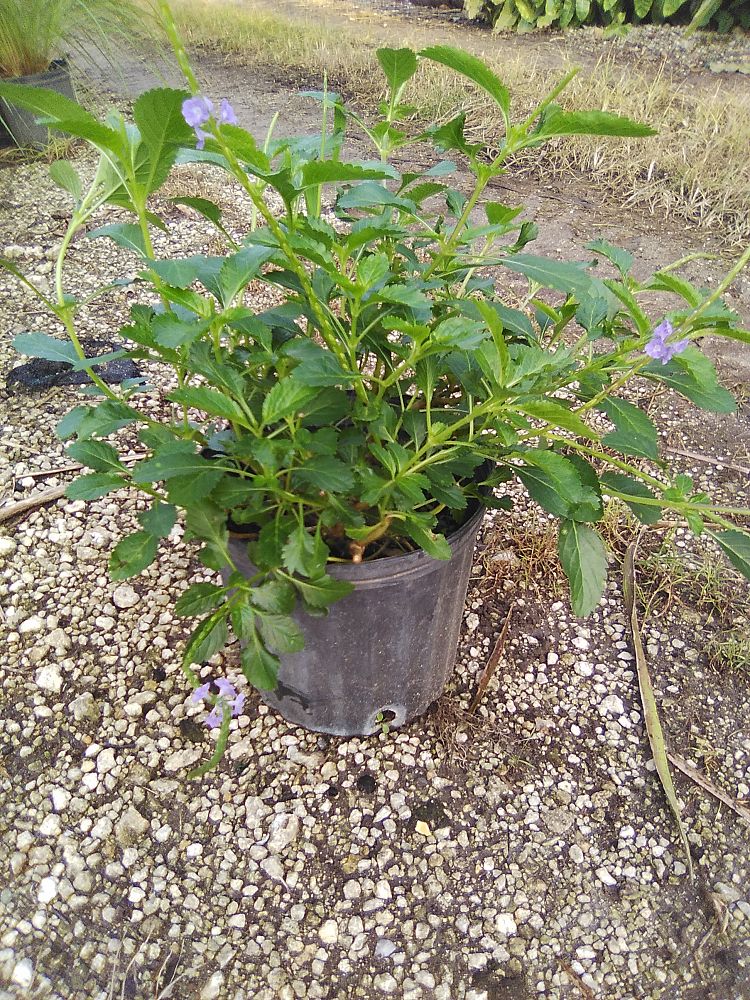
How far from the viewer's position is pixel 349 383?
36.8 inches

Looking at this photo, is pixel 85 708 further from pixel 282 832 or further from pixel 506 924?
pixel 506 924

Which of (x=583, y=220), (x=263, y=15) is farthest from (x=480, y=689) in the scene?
(x=263, y=15)

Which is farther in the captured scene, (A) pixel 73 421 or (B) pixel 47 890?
(B) pixel 47 890

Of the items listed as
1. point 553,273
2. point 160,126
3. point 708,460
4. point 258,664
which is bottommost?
point 708,460

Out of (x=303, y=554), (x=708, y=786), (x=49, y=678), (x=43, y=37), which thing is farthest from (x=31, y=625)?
(x=43, y=37)

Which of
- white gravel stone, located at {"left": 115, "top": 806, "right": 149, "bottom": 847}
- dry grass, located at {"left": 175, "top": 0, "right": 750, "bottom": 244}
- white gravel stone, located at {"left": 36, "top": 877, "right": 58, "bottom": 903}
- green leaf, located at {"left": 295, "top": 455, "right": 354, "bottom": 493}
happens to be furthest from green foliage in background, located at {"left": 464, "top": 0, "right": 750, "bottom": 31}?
white gravel stone, located at {"left": 36, "top": 877, "right": 58, "bottom": 903}

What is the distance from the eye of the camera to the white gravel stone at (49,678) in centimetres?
145

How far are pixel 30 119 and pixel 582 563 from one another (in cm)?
363

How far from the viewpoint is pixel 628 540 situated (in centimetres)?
182

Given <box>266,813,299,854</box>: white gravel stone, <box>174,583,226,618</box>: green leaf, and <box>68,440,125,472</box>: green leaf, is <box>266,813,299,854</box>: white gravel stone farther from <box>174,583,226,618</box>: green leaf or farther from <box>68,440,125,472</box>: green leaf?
<box>68,440,125,472</box>: green leaf

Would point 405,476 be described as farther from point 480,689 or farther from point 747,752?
point 747,752

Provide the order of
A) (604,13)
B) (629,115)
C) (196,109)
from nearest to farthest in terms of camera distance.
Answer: (196,109) < (629,115) < (604,13)

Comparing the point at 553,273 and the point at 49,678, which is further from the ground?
the point at 553,273

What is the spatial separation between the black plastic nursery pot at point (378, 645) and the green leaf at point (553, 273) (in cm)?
39
